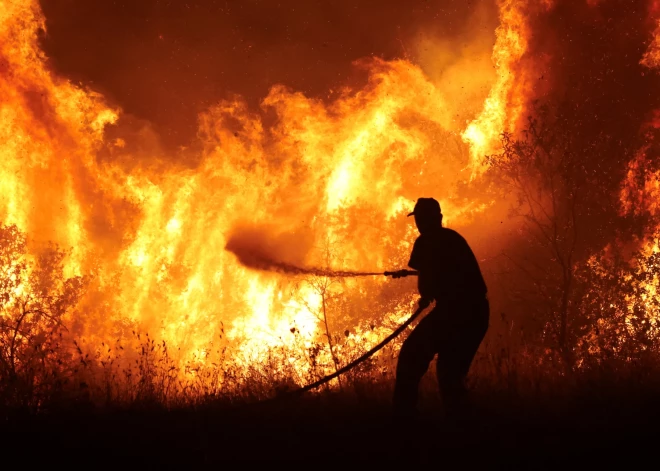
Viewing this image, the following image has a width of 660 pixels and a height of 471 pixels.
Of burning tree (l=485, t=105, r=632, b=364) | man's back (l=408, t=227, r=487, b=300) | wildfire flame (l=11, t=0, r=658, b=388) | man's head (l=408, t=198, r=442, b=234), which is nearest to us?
man's back (l=408, t=227, r=487, b=300)

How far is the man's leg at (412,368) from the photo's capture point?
5656 millimetres

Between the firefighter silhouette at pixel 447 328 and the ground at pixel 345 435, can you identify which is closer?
the ground at pixel 345 435

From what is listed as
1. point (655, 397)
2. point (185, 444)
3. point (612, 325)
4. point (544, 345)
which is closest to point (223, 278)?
point (544, 345)

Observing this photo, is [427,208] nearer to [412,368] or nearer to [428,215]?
[428,215]

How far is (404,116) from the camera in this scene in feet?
64.0

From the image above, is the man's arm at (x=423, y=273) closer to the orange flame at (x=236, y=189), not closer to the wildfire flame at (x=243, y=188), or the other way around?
the wildfire flame at (x=243, y=188)

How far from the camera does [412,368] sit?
5.71 metres

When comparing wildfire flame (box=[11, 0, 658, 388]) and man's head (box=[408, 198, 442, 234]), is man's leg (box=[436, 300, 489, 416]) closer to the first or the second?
man's head (box=[408, 198, 442, 234])

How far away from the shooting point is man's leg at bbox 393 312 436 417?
5656 millimetres

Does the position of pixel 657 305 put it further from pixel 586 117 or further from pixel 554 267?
pixel 586 117

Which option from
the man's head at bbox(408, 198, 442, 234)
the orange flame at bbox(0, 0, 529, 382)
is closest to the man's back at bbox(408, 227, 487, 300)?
the man's head at bbox(408, 198, 442, 234)

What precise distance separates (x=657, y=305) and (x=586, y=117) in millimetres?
5755

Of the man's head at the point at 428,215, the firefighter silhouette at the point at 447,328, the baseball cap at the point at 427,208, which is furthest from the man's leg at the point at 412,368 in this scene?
the baseball cap at the point at 427,208

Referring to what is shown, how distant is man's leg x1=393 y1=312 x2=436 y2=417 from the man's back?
415 millimetres
